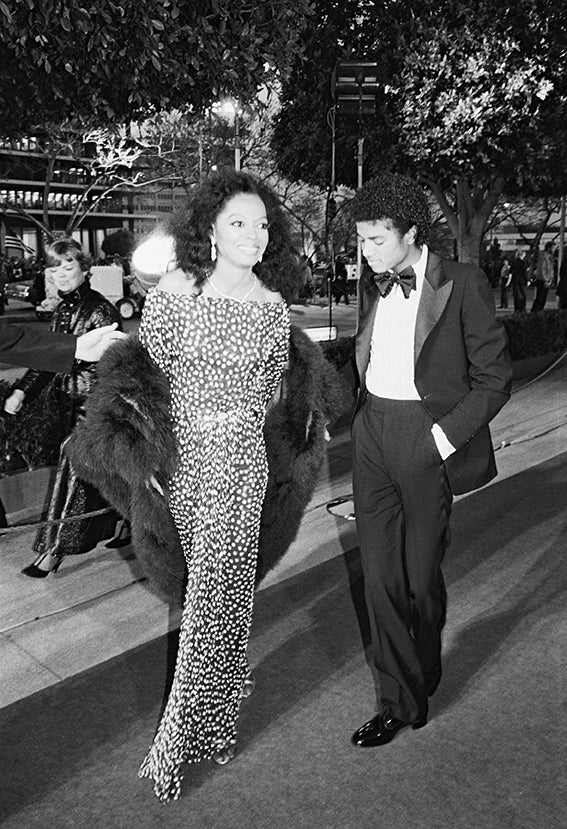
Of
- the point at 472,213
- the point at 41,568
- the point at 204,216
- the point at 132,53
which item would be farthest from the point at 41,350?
the point at 472,213

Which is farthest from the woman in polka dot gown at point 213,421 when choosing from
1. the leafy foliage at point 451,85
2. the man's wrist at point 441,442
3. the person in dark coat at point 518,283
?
the person in dark coat at point 518,283

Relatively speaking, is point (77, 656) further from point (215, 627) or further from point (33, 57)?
point (33, 57)

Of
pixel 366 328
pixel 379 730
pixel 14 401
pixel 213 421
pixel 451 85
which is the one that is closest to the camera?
pixel 213 421

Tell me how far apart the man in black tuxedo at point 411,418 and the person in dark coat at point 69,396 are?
2316 millimetres

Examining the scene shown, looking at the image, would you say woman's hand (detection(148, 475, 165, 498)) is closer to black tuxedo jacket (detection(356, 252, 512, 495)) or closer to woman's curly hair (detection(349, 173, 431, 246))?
black tuxedo jacket (detection(356, 252, 512, 495))

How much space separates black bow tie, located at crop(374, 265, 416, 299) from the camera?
321 centimetres

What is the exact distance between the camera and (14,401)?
5137 mm

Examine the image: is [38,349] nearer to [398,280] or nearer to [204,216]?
[204,216]

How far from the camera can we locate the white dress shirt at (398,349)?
323 centimetres

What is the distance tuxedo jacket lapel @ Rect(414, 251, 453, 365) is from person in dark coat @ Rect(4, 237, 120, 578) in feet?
8.43

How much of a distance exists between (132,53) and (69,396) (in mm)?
3281

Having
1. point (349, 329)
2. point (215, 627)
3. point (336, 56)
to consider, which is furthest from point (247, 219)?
point (349, 329)

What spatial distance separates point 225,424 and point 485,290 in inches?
41.5

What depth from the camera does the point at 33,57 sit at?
6.81 m
